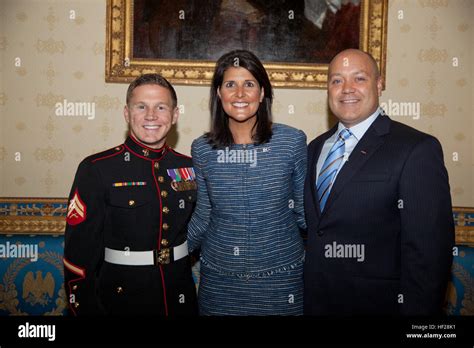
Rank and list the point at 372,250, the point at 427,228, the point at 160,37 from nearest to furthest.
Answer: the point at 427,228, the point at 372,250, the point at 160,37

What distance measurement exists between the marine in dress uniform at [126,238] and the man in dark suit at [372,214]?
2.41ft

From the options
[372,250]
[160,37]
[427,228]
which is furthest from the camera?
[160,37]

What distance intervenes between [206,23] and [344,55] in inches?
65.9

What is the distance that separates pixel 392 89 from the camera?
349cm

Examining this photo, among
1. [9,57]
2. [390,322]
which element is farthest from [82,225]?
[9,57]

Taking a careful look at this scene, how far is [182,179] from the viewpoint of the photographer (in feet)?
7.30

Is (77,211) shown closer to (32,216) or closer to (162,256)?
(162,256)

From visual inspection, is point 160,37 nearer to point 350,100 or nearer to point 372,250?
point 350,100

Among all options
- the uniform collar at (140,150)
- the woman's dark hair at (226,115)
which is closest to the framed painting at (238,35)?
the woman's dark hair at (226,115)

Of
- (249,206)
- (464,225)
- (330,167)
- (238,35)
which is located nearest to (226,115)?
(249,206)

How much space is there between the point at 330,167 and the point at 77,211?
1.33 metres

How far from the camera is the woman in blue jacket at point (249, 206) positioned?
2.06 meters

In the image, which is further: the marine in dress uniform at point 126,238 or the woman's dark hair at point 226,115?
the woman's dark hair at point 226,115

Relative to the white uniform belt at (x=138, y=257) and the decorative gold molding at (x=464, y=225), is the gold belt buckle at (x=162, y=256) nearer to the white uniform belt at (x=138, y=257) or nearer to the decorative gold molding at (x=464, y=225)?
the white uniform belt at (x=138, y=257)
